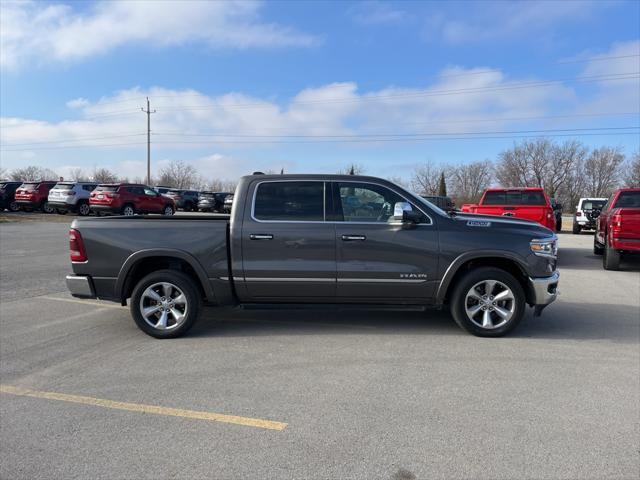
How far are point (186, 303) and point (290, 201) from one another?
1670 millimetres

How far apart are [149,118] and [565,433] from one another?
197 ft

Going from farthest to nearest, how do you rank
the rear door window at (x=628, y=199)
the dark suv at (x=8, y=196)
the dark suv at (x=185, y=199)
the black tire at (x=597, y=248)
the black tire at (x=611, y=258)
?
the dark suv at (x=185, y=199), the dark suv at (x=8, y=196), the black tire at (x=597, y=248), the rear door window at (x=628, y=199), the black tire at (x=611, y=258)

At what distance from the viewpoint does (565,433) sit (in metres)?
3.34

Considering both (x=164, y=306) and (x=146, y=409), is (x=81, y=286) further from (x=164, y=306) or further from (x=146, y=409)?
(x=146, y=409)

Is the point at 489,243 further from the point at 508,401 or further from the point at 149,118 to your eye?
the point at 149,118

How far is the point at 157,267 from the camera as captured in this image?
5.77 meters

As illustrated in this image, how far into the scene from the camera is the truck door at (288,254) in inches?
214

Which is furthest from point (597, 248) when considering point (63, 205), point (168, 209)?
point (63, 205)

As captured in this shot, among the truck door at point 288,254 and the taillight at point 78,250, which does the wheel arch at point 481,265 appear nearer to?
the truck door at point 288,254

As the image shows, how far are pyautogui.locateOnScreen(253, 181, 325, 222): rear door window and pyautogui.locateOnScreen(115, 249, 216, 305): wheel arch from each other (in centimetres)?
92

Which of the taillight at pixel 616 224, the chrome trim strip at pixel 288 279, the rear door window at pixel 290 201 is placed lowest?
the chrome trim strip at pixel 288 279

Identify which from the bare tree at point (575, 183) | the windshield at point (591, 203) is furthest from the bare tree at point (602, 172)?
the windshield at point (591, 203)

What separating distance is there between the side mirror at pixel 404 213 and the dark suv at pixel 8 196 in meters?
29.8

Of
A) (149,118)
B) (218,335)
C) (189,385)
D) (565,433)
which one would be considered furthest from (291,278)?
(149,118)
